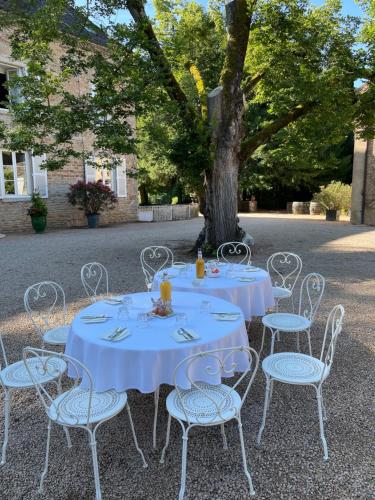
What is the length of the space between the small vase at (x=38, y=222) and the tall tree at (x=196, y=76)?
17.1 ft

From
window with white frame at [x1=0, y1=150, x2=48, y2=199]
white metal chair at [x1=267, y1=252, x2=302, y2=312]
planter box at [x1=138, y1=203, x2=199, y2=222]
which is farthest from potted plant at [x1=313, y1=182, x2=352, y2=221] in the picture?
window with white frame at [x1=0, y1=150, x2=48, y2=199]

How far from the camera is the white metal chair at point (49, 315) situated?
3.19 m

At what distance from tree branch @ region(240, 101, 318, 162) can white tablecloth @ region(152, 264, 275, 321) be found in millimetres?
5371

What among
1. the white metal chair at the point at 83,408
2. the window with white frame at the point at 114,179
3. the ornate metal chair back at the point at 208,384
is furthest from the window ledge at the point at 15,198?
the ornate metal chair back at the point at 208,384

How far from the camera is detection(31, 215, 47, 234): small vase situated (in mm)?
13156

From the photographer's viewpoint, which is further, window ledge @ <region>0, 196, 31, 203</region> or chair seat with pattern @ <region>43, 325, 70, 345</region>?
window ledge @ <region>0, 196, 31, 203</region>

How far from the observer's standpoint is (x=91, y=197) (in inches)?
585

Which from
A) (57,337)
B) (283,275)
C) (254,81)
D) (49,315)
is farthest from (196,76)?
(57,337)

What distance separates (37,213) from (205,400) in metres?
12.4

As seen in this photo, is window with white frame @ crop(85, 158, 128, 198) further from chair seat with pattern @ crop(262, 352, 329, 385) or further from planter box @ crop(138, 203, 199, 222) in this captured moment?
chair seat with pattern @ crop(262, 352, 329, 385)

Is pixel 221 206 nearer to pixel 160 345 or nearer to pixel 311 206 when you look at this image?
pixel 160 345

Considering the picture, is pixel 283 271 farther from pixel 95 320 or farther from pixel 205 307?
pixel 95 320

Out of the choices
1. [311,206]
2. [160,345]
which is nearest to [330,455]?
[160,345]

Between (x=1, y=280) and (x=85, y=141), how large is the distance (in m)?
10.3
